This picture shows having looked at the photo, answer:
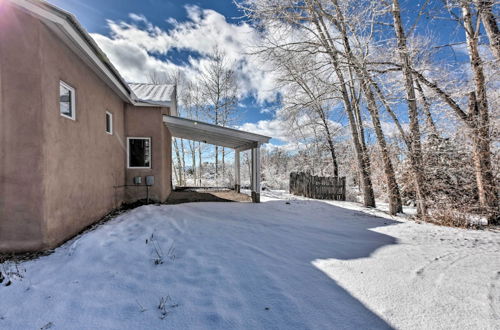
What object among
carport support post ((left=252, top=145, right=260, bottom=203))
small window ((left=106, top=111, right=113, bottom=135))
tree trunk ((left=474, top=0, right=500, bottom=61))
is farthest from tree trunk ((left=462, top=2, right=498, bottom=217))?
small window ((left=106, top=111, right=113, bottom=135))

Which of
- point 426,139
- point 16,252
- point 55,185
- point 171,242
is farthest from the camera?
point 426,139

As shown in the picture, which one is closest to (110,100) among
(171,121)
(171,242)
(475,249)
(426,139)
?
(171,121)

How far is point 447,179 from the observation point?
19.9ft

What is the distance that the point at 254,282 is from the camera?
8.39 feet

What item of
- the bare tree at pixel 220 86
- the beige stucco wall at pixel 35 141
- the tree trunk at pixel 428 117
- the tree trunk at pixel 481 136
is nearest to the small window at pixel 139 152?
the beige stucco wall at pixel 35 141

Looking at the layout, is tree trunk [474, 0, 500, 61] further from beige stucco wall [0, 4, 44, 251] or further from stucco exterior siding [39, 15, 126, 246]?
beige stucco wall [0, 4, 44, 251]

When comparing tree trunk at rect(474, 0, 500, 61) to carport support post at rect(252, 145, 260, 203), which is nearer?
tree trunk at rect(474, 0, 500, 61)

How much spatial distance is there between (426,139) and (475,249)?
3786mm

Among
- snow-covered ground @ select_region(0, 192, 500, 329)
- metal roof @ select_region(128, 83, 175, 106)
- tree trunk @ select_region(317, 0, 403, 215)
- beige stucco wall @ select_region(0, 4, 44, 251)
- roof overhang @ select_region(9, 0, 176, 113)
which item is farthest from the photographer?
metal roof @ select_region(128, 83, 175, 106)

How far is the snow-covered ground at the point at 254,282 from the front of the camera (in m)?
1.94

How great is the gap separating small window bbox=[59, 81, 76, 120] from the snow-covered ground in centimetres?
241

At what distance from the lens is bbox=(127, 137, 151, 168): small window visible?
23.3 ft

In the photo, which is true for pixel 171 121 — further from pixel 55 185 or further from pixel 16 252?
pixel 16 252

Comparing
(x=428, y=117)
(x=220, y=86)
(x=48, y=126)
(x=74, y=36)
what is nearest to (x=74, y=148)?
(x=48, y=126)
